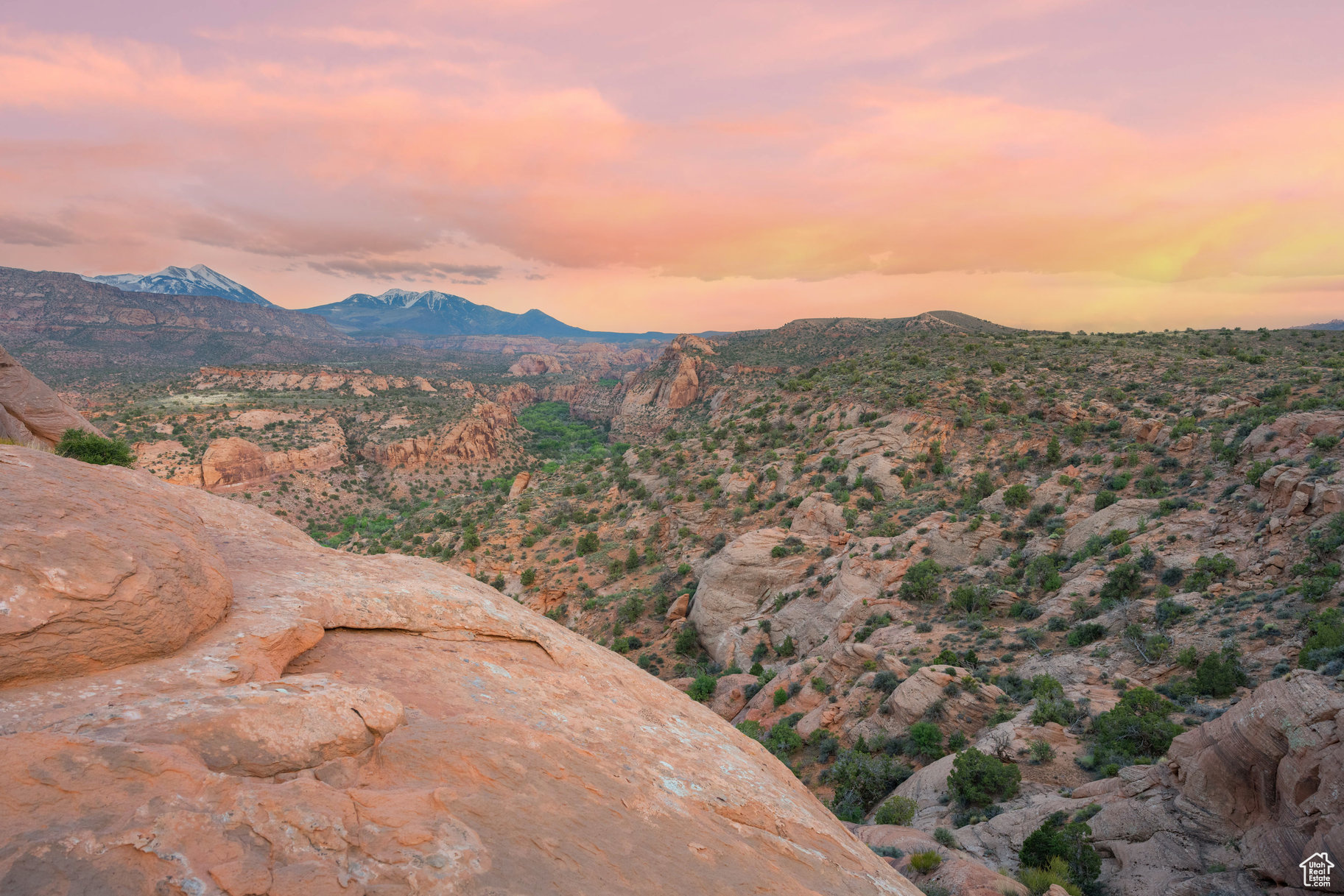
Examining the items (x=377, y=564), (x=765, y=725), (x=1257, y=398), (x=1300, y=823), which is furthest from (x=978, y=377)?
→ (x=377, y=564)

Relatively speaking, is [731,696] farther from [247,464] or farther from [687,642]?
[247,464]

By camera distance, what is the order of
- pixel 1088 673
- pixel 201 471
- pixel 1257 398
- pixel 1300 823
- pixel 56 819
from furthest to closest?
pixel 201 471, pixel 1257 398, pixel 1088 673, pixel 1300 823, pixel 56 819

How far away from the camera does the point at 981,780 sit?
14.9 meters

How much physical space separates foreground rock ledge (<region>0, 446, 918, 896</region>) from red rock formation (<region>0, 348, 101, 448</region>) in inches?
817

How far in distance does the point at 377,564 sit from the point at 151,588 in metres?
5.53

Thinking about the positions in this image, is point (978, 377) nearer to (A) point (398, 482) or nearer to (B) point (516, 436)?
(A) point (398, 482)

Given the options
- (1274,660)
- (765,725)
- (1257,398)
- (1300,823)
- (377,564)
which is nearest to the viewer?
(1300,823)

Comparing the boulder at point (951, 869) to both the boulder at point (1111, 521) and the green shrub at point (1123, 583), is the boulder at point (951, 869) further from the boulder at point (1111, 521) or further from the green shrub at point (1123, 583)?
the boulder at point (1111, 521)

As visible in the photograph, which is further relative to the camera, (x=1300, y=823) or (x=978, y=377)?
(x=978, y=377)

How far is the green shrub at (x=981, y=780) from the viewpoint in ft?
48.0

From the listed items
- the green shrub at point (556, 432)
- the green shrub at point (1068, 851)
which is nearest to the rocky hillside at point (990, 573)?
the green shrub at point (1068, 851)

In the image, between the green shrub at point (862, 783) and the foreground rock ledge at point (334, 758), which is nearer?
the foreground rock ledge at point (334, 758)

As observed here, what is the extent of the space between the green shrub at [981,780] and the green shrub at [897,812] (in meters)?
1.19

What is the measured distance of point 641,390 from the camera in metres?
133
